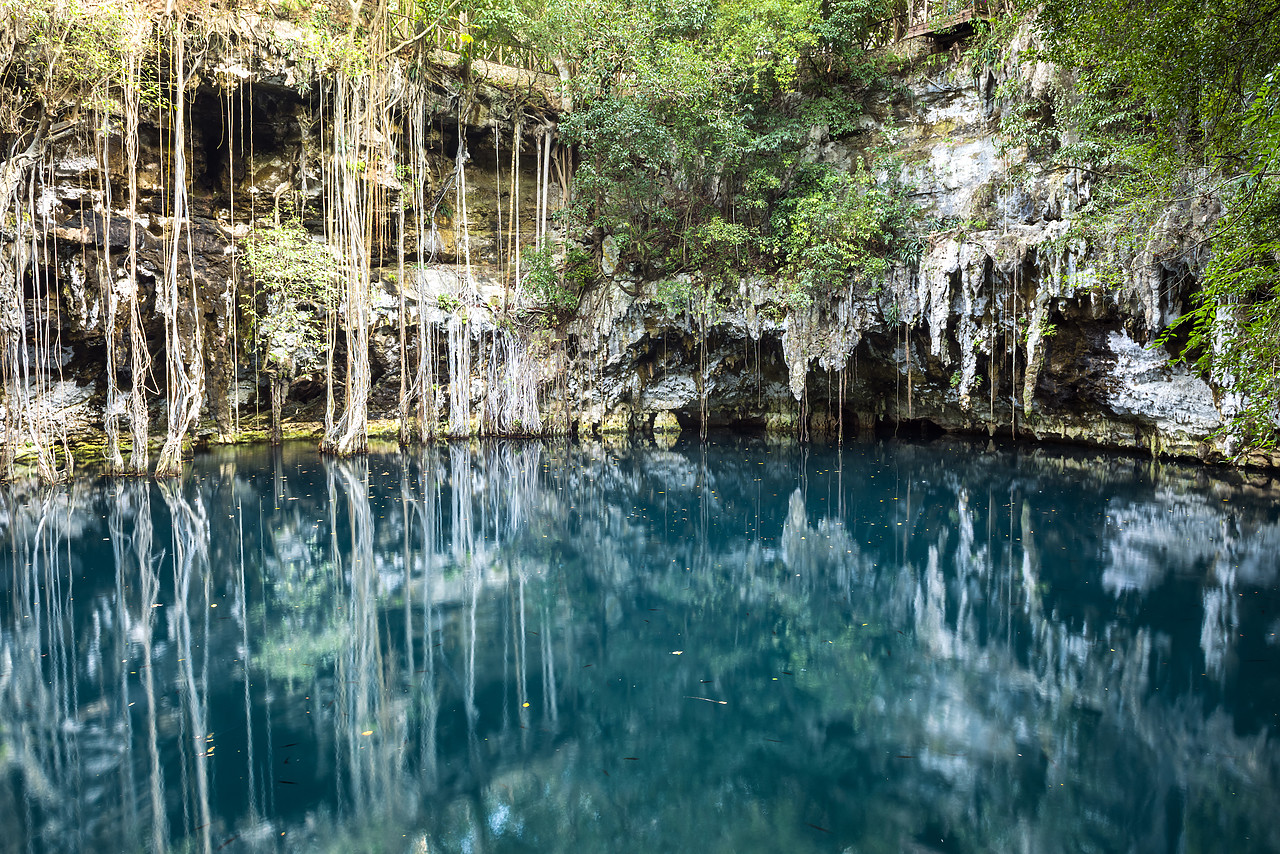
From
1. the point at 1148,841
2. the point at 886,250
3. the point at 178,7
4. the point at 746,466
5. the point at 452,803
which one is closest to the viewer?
the point at 1148,841

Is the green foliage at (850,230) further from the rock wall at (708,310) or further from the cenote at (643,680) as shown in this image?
the cenote at (643,680)

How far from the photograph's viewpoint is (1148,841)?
252 centimetres

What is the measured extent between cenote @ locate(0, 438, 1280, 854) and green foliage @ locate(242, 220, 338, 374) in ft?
19.9

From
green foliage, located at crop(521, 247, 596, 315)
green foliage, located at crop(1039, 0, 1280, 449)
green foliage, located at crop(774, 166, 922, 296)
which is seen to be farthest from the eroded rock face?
green foliage, located at crop(1039, 0, 1280, 449)

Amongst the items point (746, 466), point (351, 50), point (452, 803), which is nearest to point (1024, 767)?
point (452, 803)

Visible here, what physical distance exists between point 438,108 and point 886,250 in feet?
32.6

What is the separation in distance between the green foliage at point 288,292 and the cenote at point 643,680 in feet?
19.9

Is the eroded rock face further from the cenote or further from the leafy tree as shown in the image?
the leafy tree

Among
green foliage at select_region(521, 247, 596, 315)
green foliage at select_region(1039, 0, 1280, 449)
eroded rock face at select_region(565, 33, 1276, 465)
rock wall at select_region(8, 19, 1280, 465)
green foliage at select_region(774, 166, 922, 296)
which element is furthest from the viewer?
green foliage at select_region(521, 247, 596, 315)

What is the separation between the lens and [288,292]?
1327 cm

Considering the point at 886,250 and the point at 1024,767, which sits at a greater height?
the point at 886,250

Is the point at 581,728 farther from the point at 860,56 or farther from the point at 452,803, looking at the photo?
the point at 860,56

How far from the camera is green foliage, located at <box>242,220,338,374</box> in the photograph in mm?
12930

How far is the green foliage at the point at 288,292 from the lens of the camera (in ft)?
42.4
